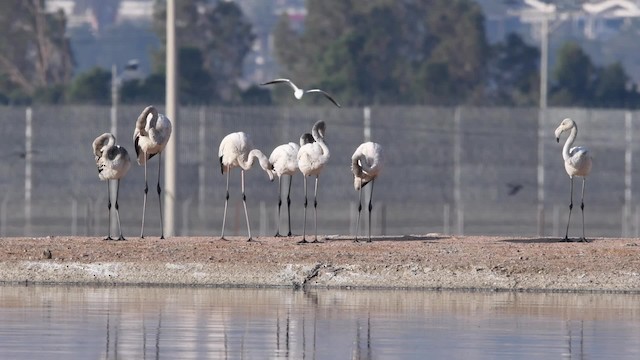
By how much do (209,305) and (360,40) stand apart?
5530cm

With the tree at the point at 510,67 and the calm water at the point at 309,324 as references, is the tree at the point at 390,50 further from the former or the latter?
the calm water at the point at 309,324

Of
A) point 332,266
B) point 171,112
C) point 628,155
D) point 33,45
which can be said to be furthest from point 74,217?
point 33,45

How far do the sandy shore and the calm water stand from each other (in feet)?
1.52

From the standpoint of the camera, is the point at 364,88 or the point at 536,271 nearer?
the point at 536,271

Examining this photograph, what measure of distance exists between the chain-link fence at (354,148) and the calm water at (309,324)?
19.1 meters

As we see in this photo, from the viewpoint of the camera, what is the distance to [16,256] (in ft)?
76.4

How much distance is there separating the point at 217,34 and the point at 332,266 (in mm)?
64473

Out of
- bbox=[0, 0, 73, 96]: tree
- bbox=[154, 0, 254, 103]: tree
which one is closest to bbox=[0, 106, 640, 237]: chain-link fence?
bbox=[0, 0, 73, 96]: tree

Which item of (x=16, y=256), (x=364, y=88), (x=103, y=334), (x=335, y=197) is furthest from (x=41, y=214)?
(x=364, y=88)

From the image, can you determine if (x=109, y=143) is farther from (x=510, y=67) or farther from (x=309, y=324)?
(x=510, y=67)

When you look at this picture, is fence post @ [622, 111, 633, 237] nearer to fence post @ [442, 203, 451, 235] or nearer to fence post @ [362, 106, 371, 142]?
fence post @ [442, 203, 451, 235]

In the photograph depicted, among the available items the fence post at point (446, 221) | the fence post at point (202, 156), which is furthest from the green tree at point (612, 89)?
the fence post at point (446, 221)

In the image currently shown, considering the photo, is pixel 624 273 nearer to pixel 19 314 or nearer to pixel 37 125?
pixel 19 314

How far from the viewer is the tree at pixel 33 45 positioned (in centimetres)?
7681
